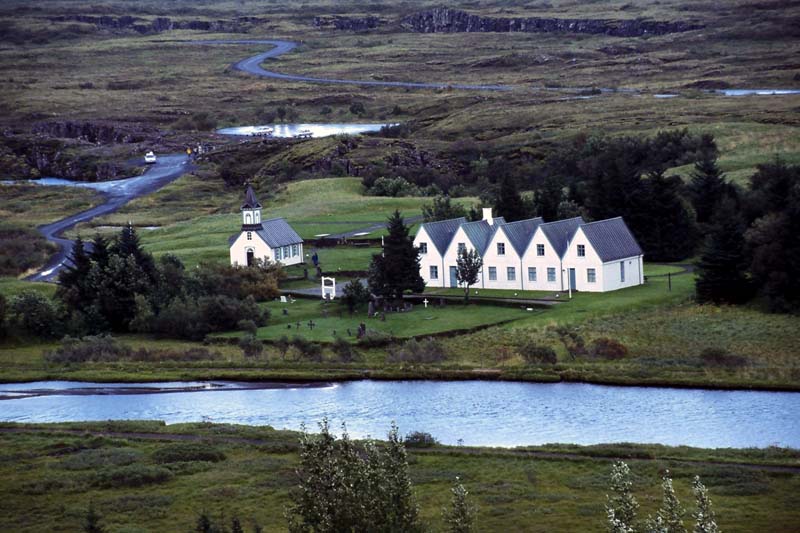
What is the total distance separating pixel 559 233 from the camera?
69938 millimetres

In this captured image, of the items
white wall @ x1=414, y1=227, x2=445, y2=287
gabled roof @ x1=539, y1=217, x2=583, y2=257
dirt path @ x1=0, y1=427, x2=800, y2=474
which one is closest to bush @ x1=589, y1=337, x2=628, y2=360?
gabled roof @ x1=539, y1=217, x2=583, y2=257

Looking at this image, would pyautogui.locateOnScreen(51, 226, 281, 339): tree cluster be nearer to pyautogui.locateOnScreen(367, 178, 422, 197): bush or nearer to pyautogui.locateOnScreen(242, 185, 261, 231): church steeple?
pyautogui.locateOnScreen(242, 185, 261, 231): church steeple

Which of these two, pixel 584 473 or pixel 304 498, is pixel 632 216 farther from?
pixel 304 498

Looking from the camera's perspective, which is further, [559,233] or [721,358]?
[559,233]

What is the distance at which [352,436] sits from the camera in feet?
159

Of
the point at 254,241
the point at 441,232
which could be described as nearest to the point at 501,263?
the point at 441,232

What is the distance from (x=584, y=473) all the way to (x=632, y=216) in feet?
132

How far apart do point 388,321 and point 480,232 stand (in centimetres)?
1005

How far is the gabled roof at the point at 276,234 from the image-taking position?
7875cm

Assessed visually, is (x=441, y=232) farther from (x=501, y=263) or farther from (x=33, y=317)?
(x=33, y=317)

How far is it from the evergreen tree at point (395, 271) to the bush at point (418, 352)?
7938 mm

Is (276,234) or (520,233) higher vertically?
(276,234)

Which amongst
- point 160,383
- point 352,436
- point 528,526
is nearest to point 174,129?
point 160,383

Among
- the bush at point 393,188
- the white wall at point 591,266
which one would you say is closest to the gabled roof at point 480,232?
the white wall at point 591,266
